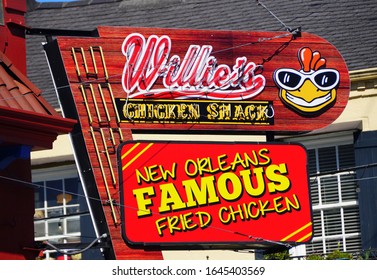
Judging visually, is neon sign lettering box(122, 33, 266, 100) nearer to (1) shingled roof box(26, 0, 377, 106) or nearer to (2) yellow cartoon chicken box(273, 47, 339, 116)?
(2) yellow cartoon chicken box(273, 47, 339, 116)

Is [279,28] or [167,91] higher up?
[279,28]

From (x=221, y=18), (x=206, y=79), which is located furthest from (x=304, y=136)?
(x=206, y=79)

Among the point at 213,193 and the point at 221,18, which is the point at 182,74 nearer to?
the point at 213,193

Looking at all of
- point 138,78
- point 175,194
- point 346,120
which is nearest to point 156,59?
point 138,78

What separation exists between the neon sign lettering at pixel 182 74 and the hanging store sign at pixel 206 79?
0.02m

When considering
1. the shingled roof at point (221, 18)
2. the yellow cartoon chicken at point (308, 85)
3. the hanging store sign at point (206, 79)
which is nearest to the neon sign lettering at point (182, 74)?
the hanging store sign at point (206, 79)

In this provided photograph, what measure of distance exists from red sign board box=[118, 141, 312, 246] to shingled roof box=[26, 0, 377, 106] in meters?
5.93

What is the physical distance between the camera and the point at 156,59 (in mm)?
21641

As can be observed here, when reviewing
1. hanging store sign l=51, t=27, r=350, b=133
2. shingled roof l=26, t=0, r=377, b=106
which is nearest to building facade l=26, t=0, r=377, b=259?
shingled roof l=26, t=0, r=377, b=106

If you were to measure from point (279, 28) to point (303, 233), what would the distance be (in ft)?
24.9

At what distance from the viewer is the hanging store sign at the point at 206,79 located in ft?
70.0

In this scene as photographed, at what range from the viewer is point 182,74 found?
21.7m

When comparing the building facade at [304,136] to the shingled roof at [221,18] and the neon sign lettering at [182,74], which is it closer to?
the shingled roof at [221,18]

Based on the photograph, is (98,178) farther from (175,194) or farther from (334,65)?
(334,65)
